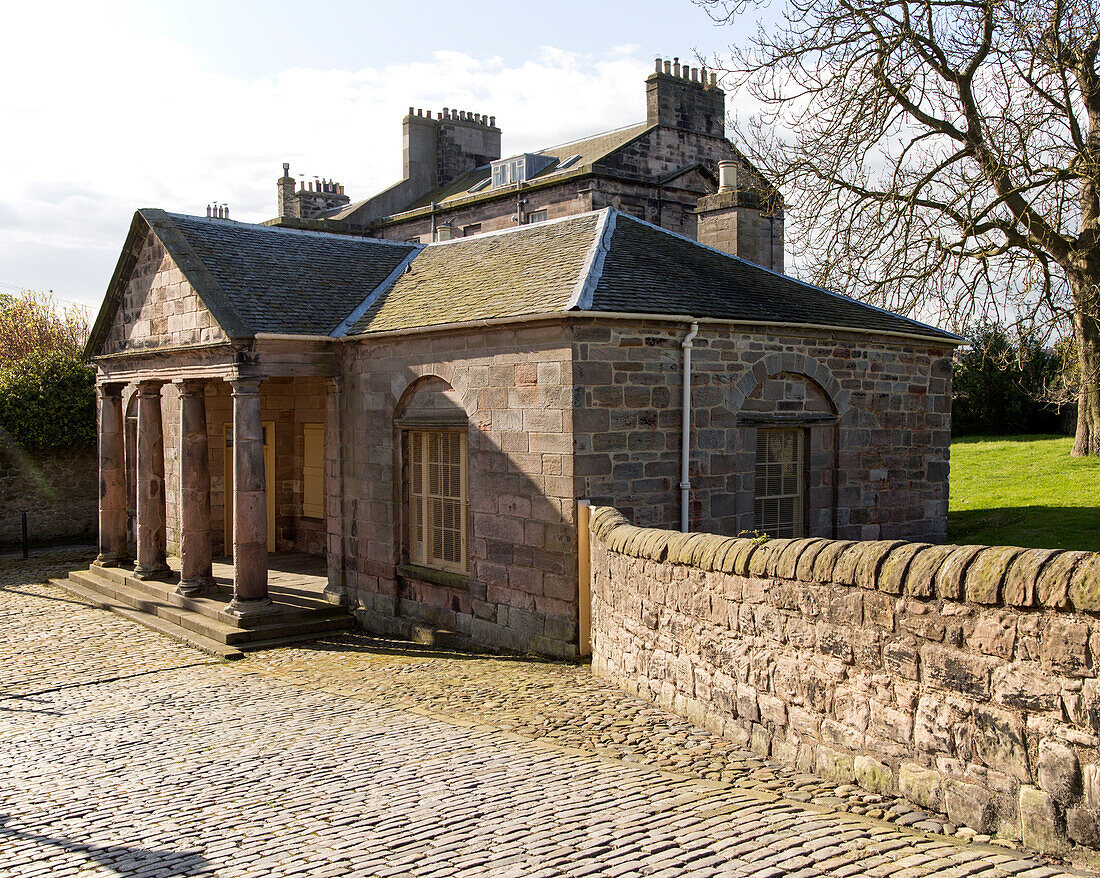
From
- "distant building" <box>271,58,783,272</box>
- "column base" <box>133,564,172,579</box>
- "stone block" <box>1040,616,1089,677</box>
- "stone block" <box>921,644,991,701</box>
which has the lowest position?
"column base" <box>133,564,172,579</box>

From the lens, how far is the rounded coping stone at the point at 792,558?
704cm

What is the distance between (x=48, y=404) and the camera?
2430 cm

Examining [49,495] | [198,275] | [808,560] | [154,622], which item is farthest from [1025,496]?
[49,495]

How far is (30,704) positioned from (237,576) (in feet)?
12.2

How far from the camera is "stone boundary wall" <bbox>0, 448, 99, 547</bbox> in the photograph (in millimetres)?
23781

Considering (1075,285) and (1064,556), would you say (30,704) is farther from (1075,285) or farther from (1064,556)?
(1075,285)

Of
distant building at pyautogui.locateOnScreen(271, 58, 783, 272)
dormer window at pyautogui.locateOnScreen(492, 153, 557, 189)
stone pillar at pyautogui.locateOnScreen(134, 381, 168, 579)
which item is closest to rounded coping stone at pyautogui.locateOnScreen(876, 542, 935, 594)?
stone pillar at pyautogui.locateOnScreen(134, 381, 168, 579)

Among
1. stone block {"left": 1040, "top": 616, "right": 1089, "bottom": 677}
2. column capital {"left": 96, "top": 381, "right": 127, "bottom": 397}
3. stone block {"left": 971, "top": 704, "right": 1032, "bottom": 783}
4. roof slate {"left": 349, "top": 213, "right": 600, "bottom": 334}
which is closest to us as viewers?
stone block {"left": 1040, "top": 616, "right": 1089, "bottom": 677}

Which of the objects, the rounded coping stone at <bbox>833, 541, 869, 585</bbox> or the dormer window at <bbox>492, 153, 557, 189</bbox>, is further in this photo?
the dormer window at <bbox>492, 153, 557, 189</bbox>

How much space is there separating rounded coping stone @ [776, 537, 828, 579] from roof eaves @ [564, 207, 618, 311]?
16.0ft

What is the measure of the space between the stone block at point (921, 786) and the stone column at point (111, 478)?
52.4 feet

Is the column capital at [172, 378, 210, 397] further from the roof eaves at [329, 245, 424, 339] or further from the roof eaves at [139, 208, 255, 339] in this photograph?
the roof eaves at [329, 245, 424, 339]

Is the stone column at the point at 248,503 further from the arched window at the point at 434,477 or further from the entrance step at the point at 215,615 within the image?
the arched window at the point at 434,477

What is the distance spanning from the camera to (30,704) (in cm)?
1073
